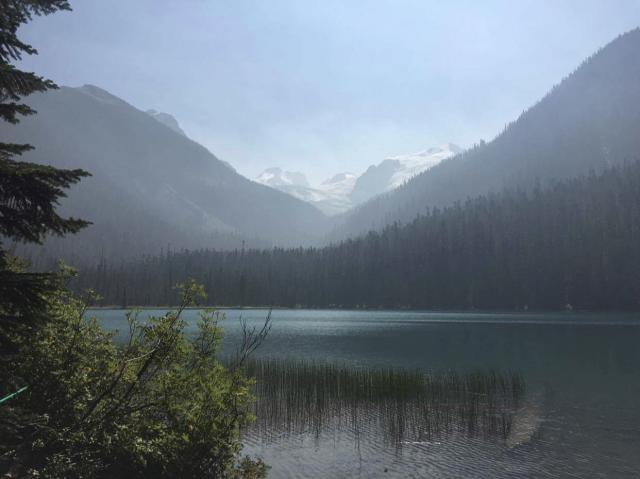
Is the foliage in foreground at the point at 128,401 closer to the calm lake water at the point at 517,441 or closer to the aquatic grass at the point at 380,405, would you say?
the calm lake water at the point at 517,441

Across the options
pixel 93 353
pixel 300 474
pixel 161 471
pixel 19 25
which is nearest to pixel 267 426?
pixel 300 474

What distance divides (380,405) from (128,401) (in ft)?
62.1

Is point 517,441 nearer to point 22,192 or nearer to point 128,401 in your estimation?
point 128,401

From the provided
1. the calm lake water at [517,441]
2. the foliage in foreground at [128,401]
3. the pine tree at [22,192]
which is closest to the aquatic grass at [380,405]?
the calm lake water at [517,441]

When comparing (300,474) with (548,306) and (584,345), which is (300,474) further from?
(548,306)

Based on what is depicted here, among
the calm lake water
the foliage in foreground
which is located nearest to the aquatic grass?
the calm lake water

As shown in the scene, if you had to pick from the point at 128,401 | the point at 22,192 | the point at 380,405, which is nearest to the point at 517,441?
the point at 380,405

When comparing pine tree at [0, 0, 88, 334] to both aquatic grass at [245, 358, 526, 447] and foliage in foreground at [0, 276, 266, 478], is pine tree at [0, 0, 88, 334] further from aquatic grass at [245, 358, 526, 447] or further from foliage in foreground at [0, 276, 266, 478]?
aquatic grass at [245, 358, 526, 447]

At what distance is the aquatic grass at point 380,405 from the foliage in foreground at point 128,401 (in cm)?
1061

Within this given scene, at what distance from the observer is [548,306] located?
167 meters

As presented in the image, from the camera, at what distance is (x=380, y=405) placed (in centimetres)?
2744

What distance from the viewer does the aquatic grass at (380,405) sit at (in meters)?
23.0

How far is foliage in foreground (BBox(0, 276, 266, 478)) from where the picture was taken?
10883mm

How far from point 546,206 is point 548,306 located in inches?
1975
